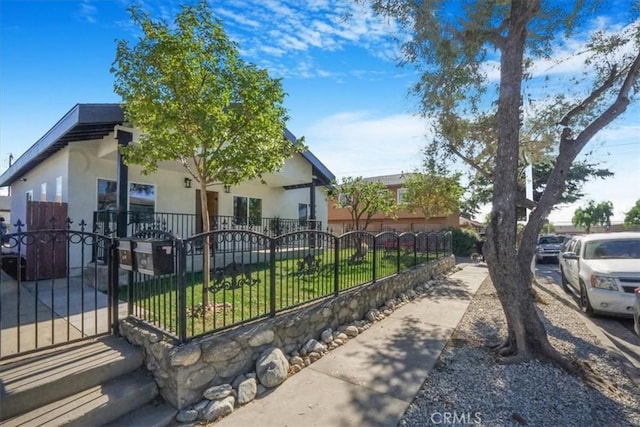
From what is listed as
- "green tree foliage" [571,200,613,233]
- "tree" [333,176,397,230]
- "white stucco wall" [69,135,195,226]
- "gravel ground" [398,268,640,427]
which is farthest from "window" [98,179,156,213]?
"green tree foliage" [571,200,613,233]

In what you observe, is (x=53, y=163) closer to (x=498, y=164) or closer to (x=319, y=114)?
(x=319, y=114)

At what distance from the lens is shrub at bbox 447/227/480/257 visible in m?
20.4

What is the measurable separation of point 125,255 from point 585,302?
8.77 meters

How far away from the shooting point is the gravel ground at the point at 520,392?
312cm

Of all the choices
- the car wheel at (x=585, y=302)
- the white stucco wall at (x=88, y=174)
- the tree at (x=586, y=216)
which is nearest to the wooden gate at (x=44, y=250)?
the white stucco wall at (x=88, y=174)

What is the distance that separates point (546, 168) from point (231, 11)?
71.3ft

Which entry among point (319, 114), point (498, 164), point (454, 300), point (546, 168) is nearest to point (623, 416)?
point (498, 164)


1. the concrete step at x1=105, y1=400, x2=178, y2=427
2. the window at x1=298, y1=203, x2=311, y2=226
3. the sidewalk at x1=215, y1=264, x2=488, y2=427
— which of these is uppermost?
the window at x1=298, y1=203, x2=311, y2=226

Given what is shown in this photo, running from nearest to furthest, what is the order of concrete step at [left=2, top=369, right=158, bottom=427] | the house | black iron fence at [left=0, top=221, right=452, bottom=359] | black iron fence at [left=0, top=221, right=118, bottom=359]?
concrete step at [left=2, top=369, right=158, bottom=427] < black iron fence at [left=0, top=221, right=118, bottom=359] < black iron fence at [left=0, top=221, right=452, bottom=359] < the house

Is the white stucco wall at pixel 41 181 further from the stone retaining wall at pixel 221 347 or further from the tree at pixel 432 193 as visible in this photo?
the tree at pixel 432 193

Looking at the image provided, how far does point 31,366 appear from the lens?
313 centimetres

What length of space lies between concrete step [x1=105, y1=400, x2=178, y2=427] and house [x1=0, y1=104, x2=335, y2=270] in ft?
12.8

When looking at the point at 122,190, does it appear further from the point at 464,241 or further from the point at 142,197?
the point at 464,241

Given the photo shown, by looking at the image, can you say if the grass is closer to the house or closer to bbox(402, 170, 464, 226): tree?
the house
